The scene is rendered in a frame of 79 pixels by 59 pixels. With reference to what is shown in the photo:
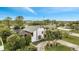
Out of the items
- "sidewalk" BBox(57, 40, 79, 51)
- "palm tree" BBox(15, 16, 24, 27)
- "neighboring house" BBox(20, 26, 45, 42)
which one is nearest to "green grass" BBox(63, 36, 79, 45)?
"sidewalk" BBox(57, 40, 79, 51)

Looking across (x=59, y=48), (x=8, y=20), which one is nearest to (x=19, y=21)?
(x=8, y=20)

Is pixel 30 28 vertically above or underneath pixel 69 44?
above

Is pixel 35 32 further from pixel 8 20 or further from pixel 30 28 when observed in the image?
pixel 8 20

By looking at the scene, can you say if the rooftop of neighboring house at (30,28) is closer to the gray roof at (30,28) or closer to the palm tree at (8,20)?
the gray roof at (30,28)

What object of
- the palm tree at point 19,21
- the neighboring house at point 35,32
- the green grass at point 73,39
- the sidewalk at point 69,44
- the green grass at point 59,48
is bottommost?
the green grass at point 59,48

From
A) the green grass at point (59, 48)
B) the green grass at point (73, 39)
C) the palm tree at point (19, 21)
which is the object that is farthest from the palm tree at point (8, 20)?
the green grass at point (73, 39)

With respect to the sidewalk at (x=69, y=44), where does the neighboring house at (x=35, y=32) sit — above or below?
above

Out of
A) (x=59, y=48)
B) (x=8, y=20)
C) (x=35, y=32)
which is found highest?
(x=8, y=20)
